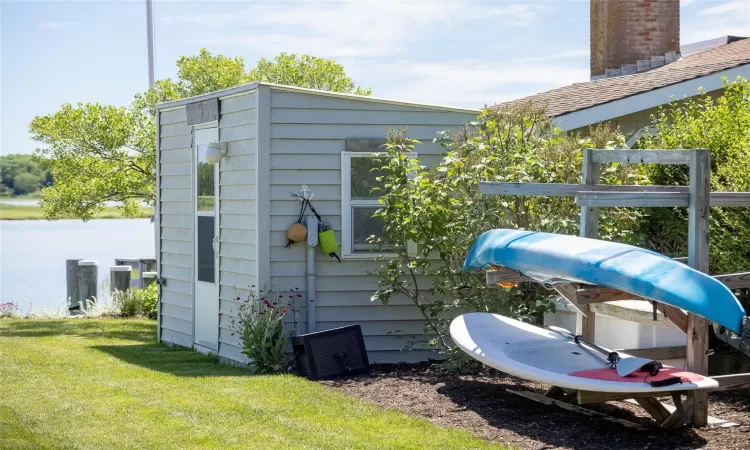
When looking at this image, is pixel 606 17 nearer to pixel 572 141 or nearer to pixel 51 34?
pixel 572 141

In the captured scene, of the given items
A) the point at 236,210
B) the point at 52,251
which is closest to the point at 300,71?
the point at 236,210

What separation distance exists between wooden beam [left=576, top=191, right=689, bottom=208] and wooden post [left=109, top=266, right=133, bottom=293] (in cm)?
1138

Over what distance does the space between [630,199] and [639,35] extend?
9.15 m

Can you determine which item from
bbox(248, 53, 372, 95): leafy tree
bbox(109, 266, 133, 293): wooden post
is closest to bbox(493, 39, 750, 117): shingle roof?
bbox(248, 53, 372, 95): leafy tree

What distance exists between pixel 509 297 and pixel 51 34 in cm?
1643

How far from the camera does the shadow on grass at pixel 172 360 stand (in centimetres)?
895

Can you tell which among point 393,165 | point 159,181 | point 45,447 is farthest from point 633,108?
point 45,447

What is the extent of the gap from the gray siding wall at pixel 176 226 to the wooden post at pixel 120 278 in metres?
4.63

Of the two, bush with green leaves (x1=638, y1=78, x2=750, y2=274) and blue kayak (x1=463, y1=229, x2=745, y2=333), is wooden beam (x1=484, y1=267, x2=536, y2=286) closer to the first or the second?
blue kayak (x1=463, y1=229, x2=745, y2=333)

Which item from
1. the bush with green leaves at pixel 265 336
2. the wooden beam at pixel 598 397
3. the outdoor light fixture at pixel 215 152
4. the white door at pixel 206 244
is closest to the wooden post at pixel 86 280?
the white door at pixel 206 244

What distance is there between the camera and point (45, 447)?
6086 millimetres

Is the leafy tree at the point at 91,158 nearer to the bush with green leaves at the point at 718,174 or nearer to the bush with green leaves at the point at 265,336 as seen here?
the bush with green leaves at the point at 265,336

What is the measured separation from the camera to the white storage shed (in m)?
9.29

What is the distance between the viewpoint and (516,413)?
6.89 m
